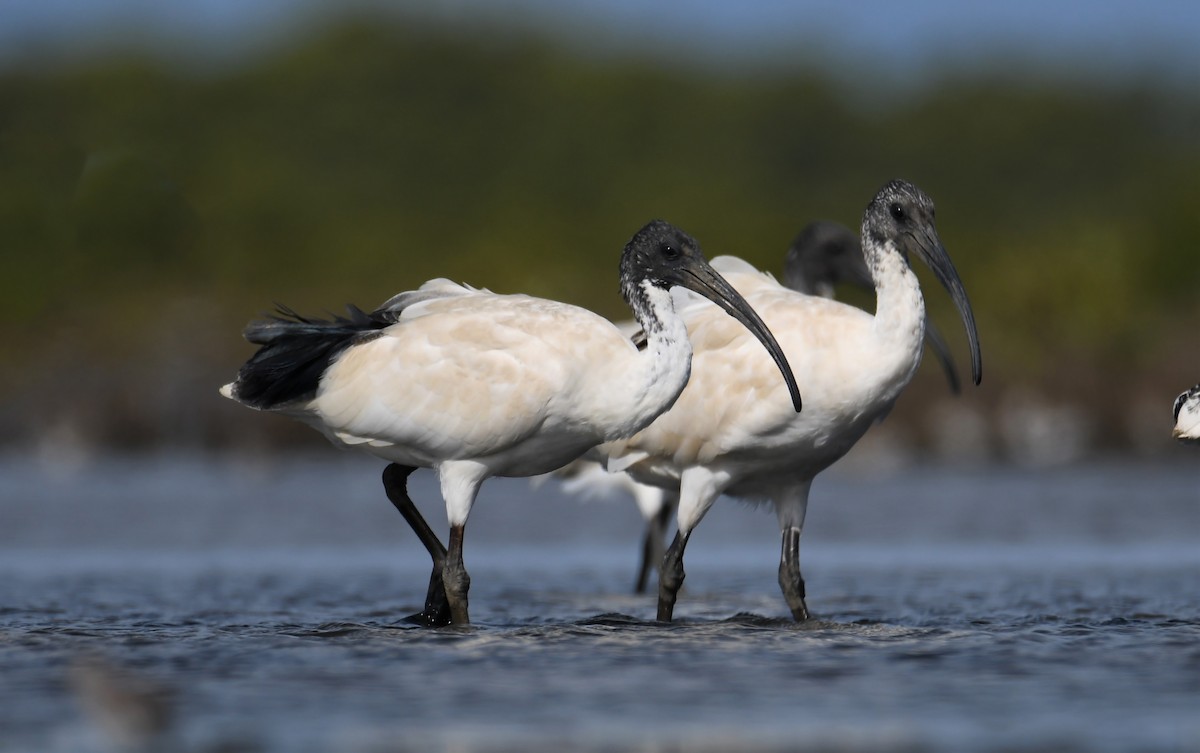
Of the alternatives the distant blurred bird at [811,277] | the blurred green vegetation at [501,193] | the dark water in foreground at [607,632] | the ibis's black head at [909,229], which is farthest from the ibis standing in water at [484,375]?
the blurred green vegetation at [501,193]

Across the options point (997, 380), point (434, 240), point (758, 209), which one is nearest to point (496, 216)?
point (434, 240)

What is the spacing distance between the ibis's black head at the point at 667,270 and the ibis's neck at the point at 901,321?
473mm

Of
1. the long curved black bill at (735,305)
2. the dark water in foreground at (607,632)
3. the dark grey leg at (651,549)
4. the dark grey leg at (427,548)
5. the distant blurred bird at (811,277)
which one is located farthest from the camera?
the dark grey leg at (651,549)

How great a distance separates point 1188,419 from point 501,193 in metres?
78.5

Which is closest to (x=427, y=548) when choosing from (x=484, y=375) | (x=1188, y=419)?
(x=484, y=375)

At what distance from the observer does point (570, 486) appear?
12.2 meters

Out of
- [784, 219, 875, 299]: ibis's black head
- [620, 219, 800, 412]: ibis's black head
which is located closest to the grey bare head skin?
[784, 219, 875, 299]: ibis's black head

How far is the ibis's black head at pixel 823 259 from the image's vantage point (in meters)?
11.4

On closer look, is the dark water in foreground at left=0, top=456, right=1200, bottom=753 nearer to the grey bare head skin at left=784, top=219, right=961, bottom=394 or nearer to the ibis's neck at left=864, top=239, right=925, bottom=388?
the ibis's neck at left=864, top=239, right=925, bottom=388

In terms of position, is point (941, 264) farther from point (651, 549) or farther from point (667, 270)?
point (651, 549)

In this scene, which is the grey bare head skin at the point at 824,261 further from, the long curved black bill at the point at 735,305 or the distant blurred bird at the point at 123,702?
the distant blurred bird at the point at 123,702

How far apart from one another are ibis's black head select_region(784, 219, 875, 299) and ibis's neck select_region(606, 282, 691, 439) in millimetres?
3026

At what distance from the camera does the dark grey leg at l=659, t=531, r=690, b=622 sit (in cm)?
930

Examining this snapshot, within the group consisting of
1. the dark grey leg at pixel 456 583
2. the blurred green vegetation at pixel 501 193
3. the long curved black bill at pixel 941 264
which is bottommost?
the dark grey leg at pixel 456 583
